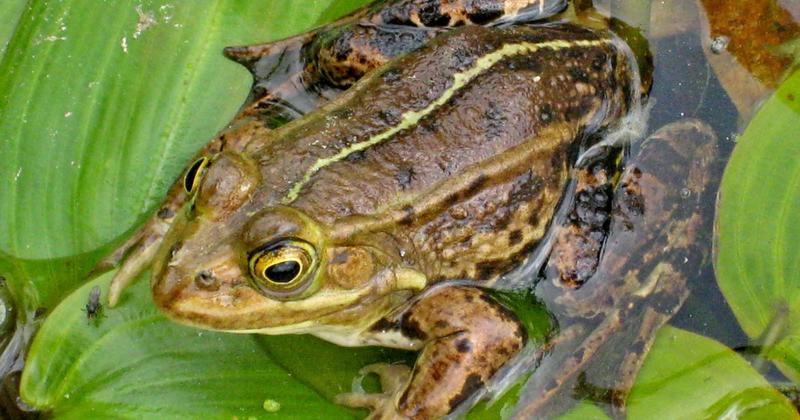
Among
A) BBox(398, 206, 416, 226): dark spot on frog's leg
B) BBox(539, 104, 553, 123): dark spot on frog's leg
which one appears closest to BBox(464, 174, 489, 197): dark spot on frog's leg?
BBox(398, 206, 416, 226): dark spot on frog's leg

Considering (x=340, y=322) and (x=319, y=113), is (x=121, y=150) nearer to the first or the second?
(x=319, y=113)

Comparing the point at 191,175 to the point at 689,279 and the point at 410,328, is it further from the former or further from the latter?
the point at 689,279

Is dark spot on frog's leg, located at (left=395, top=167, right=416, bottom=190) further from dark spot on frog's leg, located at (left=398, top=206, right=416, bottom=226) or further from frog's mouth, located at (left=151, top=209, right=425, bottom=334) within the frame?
frog's mouth, located at (left=151, top=209, right=425, bottom=334)

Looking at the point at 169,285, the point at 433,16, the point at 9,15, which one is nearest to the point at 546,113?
the point at 433,16

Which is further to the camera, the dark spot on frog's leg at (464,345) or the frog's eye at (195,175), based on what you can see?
the dark spot on frog's leg at (464,345)

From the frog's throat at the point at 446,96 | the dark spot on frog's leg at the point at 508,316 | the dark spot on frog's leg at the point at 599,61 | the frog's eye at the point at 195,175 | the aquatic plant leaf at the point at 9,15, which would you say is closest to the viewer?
the frog's eye at the point at 195,175

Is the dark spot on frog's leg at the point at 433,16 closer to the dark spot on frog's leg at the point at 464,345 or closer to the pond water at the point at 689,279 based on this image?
the pond water at the point at 689,279

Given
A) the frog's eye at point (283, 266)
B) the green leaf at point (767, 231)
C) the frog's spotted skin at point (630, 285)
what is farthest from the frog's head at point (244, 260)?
the green leaf at point (767, 231)

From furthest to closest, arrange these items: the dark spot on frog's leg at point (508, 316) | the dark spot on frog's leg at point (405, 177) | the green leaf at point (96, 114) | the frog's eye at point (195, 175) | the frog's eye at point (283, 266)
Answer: the green leaf at point (96, 114)
the dark spot on frog's leg at point (508, 316)
the dark spot on frog's leg at point (405, 177)
the frog's eye at point (195, 175)
the frog's eye at point (283, 266)
